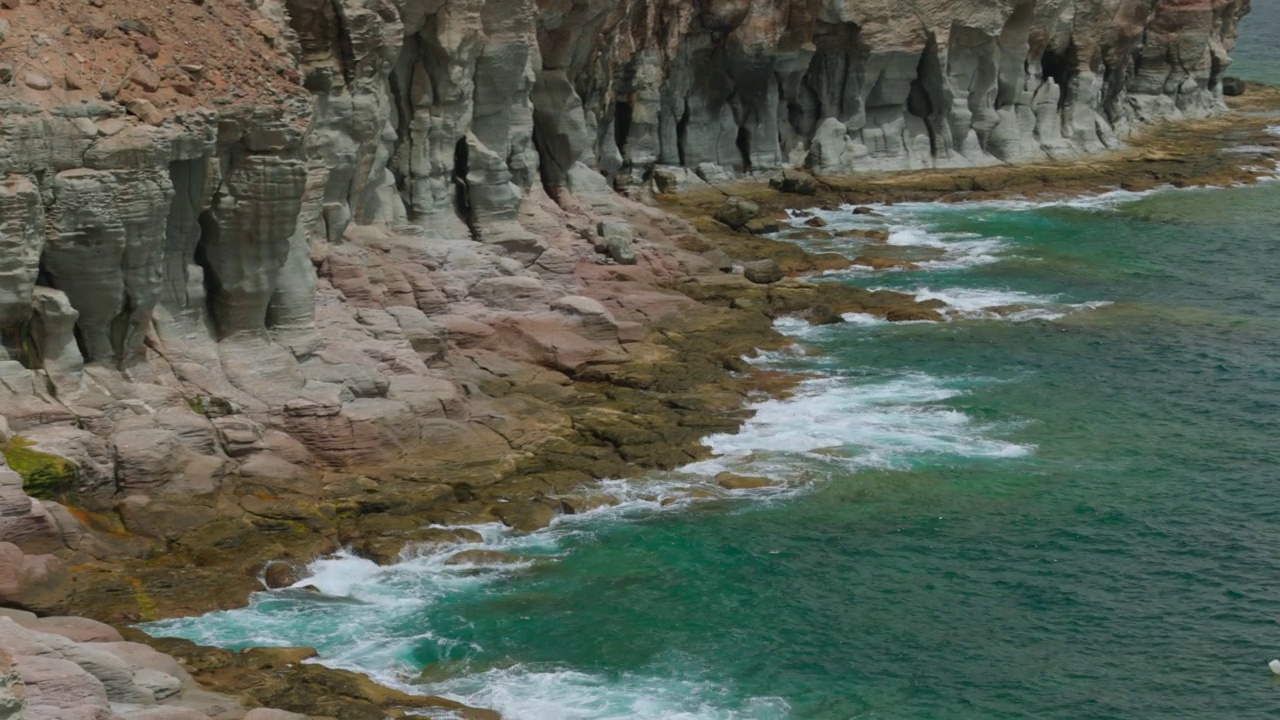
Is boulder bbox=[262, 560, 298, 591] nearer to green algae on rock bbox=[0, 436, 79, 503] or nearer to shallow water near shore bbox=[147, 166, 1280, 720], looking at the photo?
shallow water near shore bbox=[147, 166, 1280, 720]

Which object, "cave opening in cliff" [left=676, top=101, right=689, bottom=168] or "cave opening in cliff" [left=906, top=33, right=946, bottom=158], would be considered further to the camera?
"cave opening in cliff" [left=906, top=33, right=946, bottom=158]

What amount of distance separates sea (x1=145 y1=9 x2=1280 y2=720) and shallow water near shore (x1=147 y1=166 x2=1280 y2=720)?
3.0 inches

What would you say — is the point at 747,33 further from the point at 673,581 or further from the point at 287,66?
the point at 673,581

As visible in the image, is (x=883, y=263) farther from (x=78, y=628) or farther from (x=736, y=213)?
(x=78, y=628)

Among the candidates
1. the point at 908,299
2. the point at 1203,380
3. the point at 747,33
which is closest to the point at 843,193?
the point at 747,33

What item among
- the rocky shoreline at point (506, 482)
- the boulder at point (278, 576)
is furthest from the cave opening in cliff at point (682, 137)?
the boulder at point (278, 576)

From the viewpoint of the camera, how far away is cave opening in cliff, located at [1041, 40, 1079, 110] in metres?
102

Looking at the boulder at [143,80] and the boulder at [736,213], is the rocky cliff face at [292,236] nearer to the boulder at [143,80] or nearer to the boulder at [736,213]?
the boulder at [143,80]

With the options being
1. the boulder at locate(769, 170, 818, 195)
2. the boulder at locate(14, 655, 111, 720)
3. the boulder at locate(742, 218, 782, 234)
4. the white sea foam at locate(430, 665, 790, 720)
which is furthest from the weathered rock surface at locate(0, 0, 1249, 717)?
the boulder at locate(769, 170, 818, 195)

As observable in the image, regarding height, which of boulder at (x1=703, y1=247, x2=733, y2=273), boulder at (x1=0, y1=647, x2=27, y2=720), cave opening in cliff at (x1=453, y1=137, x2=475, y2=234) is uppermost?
cave opening in cliff at (x1=453, y1=137, x2=475, y2=234)

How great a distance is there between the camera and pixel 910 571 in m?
38.8

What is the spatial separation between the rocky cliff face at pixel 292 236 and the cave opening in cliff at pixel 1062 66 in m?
34.0

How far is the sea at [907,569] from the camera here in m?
33.2

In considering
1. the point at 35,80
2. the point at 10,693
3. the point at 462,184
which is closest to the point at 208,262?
the point at 35,80
